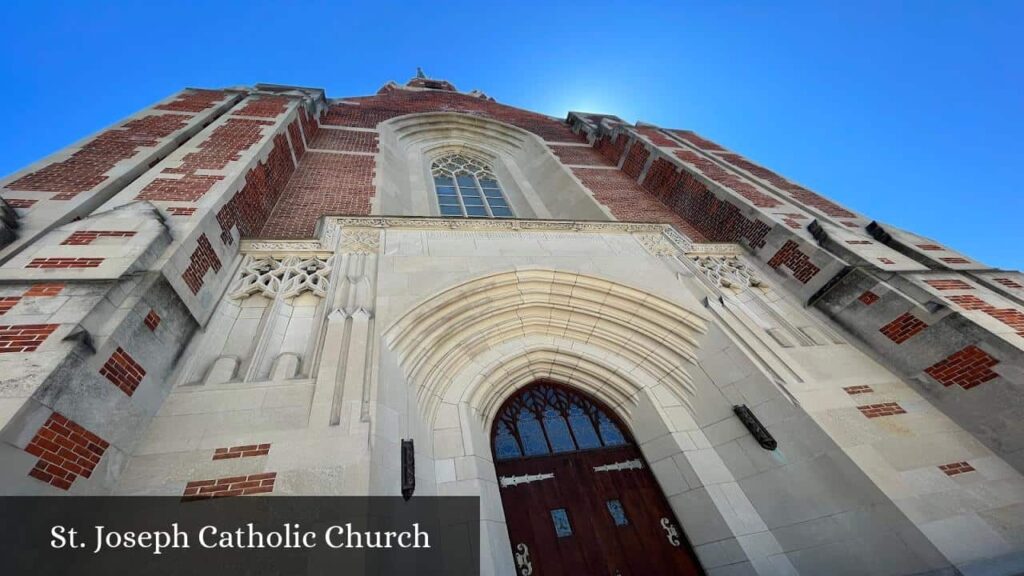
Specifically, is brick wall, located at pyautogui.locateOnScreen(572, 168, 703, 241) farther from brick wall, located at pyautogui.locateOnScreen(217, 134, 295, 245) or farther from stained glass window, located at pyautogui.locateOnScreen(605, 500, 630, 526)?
brick wall, located at pyautogui.locateOnScreen(217, 134, 295, 245)

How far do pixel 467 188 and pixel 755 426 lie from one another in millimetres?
8581

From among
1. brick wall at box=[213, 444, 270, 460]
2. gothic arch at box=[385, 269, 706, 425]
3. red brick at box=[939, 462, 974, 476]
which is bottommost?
red brick at box=[939, 462, 974, 476]

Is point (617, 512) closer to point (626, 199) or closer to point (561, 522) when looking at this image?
point (561, 522)

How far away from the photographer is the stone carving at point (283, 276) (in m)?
4.43

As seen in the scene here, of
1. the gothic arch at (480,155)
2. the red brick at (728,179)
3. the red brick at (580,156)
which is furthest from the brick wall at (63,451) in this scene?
the red brick at (580,156)

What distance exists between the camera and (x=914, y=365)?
14.4 ft

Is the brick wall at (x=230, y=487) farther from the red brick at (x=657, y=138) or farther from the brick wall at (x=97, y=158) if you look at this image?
the red brick at (x=657, y=138)

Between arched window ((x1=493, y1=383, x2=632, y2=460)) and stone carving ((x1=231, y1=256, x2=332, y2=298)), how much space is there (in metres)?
2.72

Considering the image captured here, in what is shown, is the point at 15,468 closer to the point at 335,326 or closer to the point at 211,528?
the point at 211,528

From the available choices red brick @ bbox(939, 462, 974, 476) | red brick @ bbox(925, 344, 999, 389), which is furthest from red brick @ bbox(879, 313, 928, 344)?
red brick @ bbox(939, 462, 974, 476)

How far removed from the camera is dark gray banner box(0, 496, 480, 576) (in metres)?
2.13

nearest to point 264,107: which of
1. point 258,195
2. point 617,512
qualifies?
point 258,195

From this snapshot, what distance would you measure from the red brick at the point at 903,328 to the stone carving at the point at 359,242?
6.60 metres

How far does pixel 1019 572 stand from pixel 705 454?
2.16 m
